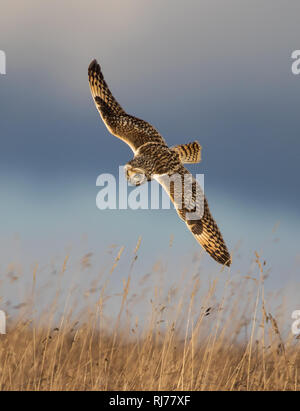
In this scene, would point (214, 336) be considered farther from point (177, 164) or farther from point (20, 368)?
point (177, 164)

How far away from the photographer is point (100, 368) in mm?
3893

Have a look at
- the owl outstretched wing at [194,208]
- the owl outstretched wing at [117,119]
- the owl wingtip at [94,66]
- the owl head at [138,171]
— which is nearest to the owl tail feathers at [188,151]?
the owl outstretched wing at [117,119]

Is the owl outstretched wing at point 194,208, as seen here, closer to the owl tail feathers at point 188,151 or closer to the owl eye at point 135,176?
the owl eye at point 135,176

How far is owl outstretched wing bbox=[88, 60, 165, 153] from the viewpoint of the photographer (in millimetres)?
7285

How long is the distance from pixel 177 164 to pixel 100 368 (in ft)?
11.0

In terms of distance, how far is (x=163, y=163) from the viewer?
6672 millimetres

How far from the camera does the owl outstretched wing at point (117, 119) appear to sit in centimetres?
729

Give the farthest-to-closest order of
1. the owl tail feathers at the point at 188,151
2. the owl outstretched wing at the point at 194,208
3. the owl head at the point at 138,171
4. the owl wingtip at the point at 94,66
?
Result: 1. the owl wingtip at the point at 94,66
2. the owl tail feathers at the point at 188,151
3. the owl head at the point at 138,171
4. the owl outstretched wing at the point at 194,208

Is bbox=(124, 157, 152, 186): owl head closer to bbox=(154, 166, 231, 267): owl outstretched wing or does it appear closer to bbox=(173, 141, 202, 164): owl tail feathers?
bbox=(154, 166, 231, 267): owl outstretched wing

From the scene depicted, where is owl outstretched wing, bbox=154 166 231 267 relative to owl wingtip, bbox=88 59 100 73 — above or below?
below

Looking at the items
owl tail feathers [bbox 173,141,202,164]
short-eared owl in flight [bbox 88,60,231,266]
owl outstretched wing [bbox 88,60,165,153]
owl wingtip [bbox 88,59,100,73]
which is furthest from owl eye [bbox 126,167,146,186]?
owl wingtip [bbox 88,59,100,73]
